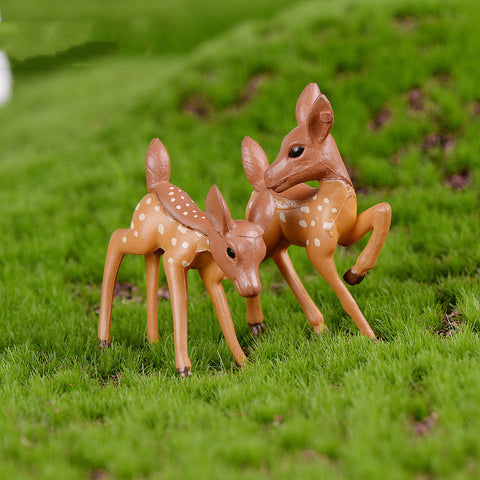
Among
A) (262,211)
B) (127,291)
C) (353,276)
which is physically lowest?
(127,291)

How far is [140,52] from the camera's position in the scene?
50.0 ft

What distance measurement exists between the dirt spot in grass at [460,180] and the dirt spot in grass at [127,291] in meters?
3.35

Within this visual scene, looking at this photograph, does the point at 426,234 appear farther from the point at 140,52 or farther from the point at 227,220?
the point at 140,52

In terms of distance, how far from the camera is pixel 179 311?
3246mm

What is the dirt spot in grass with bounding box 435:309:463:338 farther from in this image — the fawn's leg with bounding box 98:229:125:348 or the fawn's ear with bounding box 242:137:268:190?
the fawn's leg with bounding box 98:229:125:348

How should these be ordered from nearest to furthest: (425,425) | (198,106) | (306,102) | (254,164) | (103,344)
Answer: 1. (425,425)
2. (306,102)
3. (254,164)
4. (103,344)
5. (198,106)

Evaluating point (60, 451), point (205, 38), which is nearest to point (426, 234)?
point (60, 451)

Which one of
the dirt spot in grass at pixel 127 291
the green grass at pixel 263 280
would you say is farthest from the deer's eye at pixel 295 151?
the dirt spot in grass at pixel 127 291

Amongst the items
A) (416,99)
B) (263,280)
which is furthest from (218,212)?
(416,99)

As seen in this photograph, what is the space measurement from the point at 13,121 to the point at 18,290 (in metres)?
8.60

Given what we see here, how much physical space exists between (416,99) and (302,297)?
13.0ft

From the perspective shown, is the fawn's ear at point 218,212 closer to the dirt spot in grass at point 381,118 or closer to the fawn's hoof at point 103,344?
the fawn's hoof at point 103,344

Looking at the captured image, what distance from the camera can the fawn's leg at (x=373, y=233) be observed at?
3.15 metres

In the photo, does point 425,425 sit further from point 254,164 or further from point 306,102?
point 306,102
